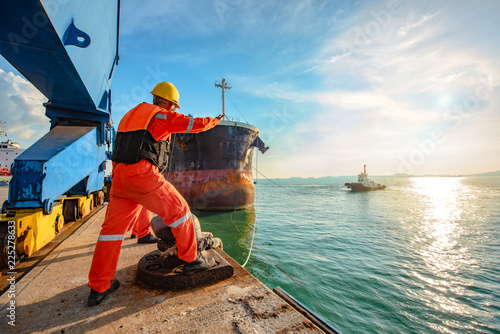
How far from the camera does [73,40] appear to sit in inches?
87.9

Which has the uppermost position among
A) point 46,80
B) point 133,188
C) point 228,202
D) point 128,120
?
point 46,80

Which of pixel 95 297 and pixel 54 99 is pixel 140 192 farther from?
pixel 54 99

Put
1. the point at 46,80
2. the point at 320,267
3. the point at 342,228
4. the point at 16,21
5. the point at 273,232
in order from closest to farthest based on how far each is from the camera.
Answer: the point at 16,21 → the point at 46,80 → the point at 320,267 → the point at 273,232 → the point at 342,228

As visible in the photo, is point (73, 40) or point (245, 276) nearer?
point (245, 276)

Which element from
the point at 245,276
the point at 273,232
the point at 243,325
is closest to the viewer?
the point at 243,325

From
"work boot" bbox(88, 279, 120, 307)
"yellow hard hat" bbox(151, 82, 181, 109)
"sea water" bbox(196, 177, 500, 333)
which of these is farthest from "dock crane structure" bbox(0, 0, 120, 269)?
"sea water" bbox(196, 177, 500, 333)

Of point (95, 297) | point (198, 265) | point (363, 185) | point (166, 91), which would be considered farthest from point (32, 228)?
point (363, 185)

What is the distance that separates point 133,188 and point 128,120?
2.06ft

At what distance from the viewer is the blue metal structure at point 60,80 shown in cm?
186

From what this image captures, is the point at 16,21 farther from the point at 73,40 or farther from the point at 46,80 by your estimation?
the point at 46,80

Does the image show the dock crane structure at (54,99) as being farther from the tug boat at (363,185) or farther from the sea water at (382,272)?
the tug boat at (363,185)

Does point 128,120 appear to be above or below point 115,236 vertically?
above

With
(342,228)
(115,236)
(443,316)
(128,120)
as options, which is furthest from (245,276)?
(342,228)

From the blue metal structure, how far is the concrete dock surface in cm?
113
